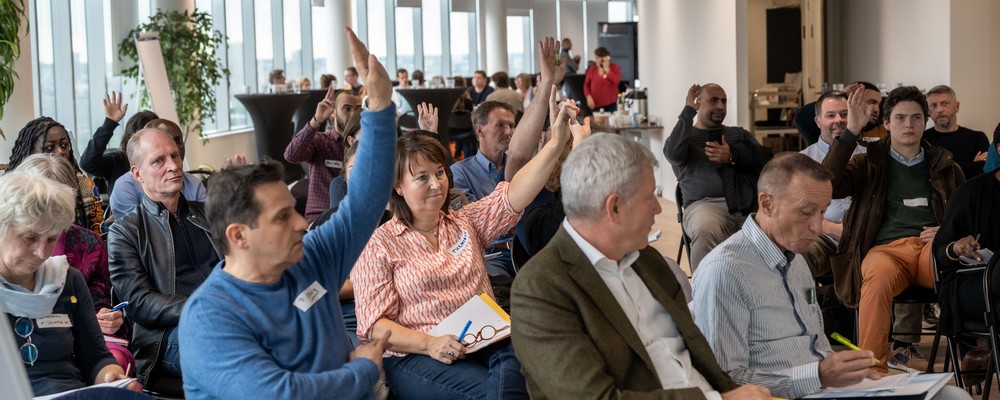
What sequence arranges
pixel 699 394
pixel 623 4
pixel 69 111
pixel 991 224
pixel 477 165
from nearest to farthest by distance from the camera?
pixel 699 394
pixel 991 224
pixel 477 165
pixel 69 111
pixel 623 4

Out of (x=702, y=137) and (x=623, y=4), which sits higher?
(x=623, y=4)

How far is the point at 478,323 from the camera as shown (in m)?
2.97

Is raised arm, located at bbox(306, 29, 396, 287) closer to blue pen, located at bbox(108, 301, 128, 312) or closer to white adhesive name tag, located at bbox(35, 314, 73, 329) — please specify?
white adhesive name tag, located at bbox(35, 314, 73, 329)

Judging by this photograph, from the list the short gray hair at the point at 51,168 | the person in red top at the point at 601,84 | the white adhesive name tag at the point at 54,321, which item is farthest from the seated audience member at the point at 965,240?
the person in red top at the point at 601,84

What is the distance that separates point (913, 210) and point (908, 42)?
137 inches

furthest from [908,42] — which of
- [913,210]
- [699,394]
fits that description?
[699,394]

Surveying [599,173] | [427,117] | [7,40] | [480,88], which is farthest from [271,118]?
[599,173]

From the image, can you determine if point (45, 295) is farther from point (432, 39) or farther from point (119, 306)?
point (432, 39)

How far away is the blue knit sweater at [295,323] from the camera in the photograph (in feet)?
6.95

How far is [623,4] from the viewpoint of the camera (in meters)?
33.4

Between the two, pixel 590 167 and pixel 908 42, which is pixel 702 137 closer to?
pixel 908 42

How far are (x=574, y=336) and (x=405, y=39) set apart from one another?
26569 mm

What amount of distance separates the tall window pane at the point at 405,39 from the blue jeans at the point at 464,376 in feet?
82.3

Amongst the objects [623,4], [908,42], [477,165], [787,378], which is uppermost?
[623,4]
